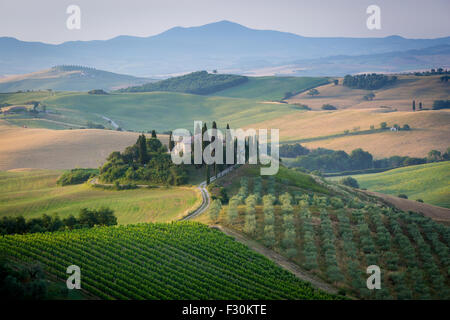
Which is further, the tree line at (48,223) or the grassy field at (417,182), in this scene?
the grassy field at (417,182)

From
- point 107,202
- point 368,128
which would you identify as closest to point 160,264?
point 107,202

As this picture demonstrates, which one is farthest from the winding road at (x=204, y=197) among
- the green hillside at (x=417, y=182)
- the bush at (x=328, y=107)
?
the bush at (x=328, y=107)

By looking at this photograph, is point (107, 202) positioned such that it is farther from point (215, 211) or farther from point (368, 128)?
point (368, 128)

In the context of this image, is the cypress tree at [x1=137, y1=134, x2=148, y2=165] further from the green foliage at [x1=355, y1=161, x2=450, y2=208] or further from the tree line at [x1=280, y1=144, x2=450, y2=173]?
the tree line at [x1=280, y1=144, x2=450, y2=173]

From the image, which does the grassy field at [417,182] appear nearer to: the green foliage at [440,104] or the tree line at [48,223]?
the tree line at [48,223]

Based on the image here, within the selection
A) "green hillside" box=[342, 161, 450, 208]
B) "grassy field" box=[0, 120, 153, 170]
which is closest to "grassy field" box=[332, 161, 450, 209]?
"green hillside" box=[342, 161, 450, 208]

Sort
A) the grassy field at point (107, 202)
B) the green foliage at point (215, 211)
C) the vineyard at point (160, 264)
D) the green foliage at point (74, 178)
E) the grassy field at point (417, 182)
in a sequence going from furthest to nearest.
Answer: the grassy field at point (417, 182) → the green foliage at point (74, 178) → the grassy field at point (107, 202) → the green foliage at point (215, 211) → the vineyard at point (160, 264)
